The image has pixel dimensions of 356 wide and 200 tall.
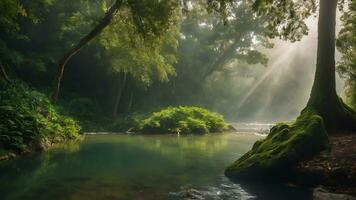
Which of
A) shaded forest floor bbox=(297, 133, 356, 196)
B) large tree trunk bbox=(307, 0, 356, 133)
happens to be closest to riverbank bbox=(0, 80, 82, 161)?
shaded forest floor bbox=(297, 133, 356, 196)

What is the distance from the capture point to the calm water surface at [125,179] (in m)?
7.42

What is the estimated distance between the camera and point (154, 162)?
477 inches

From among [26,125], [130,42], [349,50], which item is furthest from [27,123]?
[349,50]

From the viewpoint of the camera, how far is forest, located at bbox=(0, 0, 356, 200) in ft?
27.2

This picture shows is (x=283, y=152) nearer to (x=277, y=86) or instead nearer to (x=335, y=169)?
(x=335, y=169)

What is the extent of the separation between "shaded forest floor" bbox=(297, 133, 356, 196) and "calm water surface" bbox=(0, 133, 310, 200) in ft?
1.83

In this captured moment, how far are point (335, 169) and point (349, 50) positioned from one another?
13246 millimetres

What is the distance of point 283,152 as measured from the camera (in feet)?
29.6

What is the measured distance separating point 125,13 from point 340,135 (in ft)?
39.6

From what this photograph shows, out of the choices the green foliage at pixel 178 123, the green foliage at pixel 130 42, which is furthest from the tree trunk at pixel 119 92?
the green foliage at pixel 178 123

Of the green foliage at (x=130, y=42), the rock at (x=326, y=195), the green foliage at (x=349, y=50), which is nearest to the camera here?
the rock at (x=326, y=195)

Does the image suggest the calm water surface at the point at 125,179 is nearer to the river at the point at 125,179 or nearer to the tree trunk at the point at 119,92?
the river at the point at 125,179

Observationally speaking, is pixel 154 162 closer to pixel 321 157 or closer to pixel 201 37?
pixel 321 157

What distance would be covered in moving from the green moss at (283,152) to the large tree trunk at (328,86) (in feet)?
7.82
